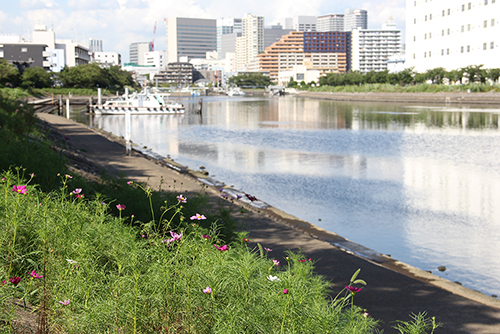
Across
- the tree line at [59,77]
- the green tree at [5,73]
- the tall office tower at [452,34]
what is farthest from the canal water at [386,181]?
the tall office tower at [452,34]

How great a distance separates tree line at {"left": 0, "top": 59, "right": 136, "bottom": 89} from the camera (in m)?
70.8

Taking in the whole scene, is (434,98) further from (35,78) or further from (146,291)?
(146,291)

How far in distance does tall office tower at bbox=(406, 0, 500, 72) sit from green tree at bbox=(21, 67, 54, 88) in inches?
2667

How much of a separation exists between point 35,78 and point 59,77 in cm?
1133

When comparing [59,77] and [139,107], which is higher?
[59,77]

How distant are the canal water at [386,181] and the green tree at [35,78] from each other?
163ft

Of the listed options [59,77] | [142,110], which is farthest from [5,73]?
[59,77]

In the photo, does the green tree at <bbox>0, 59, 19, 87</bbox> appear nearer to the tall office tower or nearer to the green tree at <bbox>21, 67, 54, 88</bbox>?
the green tree at <bbox>21, 67, 54, 88</bbox>

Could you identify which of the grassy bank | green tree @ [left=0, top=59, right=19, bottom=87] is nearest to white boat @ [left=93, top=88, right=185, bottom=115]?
green tree @ [left=0, top=59, right=19, bottom=87]

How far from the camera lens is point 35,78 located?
82250 millimetres

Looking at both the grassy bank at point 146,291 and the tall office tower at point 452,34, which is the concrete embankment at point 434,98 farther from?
the grassy bank at point 146,291

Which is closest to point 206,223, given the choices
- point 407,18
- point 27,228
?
point 27,228

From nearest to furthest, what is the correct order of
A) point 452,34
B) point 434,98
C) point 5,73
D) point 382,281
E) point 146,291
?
point 146,291, point 382,281, point 5,73, point 434,98, point 452,34

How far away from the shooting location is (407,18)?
99.4 meters
